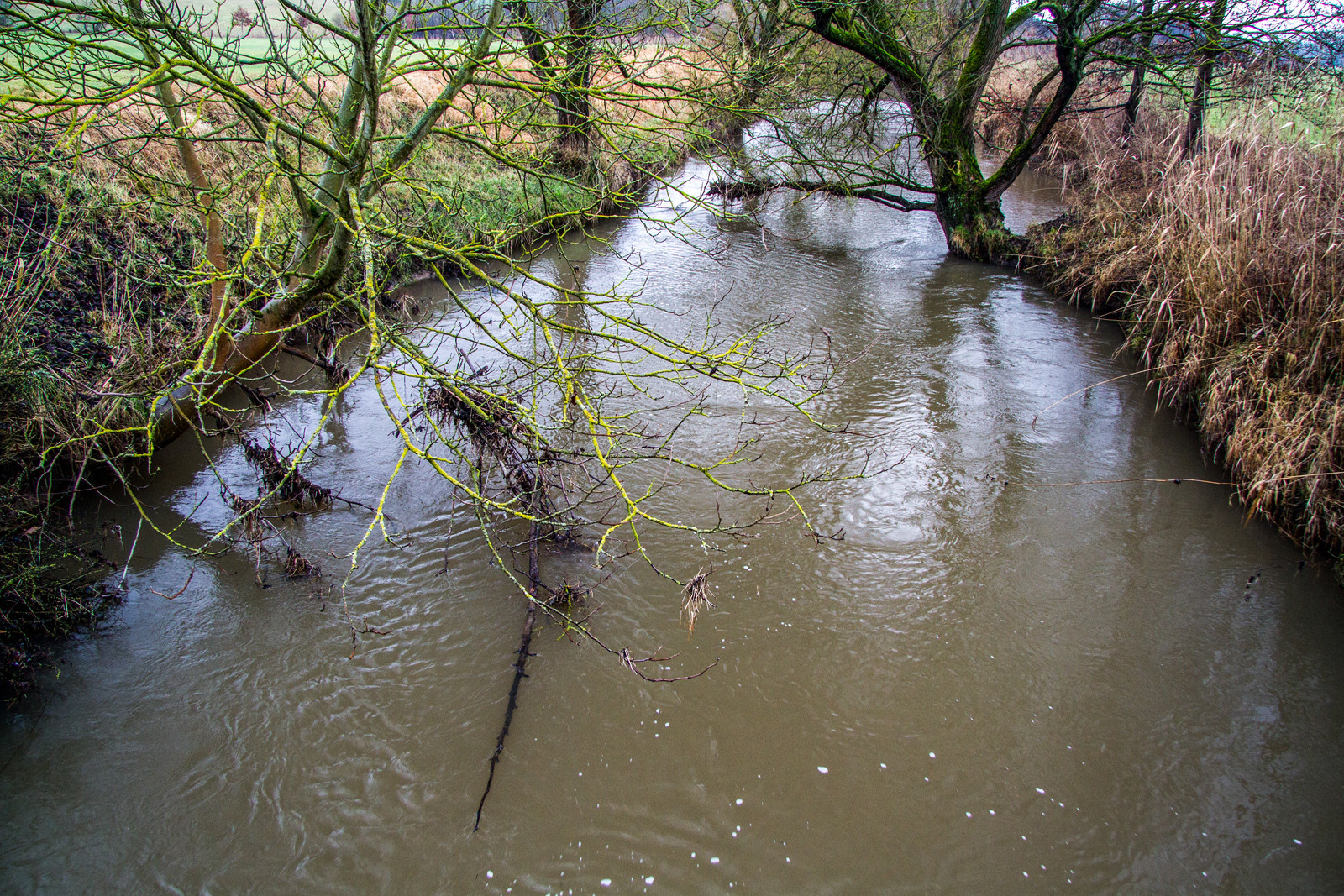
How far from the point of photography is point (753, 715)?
3.39 meters

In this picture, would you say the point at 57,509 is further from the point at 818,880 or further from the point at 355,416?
the point at 818,880

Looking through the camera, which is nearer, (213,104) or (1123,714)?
(1123,714)

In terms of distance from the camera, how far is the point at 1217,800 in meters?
3.04

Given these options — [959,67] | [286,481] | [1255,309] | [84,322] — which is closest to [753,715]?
[286,481]

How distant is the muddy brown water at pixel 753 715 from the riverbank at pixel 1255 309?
41cm

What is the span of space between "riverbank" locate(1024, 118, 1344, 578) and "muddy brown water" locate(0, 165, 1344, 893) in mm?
412

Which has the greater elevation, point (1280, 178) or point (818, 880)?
point (1280, 178)

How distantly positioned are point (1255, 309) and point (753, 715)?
4866 millimetres

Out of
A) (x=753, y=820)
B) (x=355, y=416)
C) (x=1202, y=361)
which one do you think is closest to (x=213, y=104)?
(x=355, y=416)

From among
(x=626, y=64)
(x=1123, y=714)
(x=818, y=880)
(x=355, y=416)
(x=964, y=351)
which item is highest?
(x=626, y=64)

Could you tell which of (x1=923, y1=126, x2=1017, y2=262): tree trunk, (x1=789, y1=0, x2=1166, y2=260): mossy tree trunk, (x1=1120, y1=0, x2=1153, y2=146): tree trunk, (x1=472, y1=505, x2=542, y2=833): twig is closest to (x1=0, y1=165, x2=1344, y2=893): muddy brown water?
(x1=472, y1=505, x2=542, y2=833): twig

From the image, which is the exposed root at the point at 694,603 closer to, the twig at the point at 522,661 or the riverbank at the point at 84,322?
the twig at the point at 522,661

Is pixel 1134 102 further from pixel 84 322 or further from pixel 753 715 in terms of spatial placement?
pixel 84 322

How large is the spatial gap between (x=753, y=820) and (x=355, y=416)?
14.9ft
